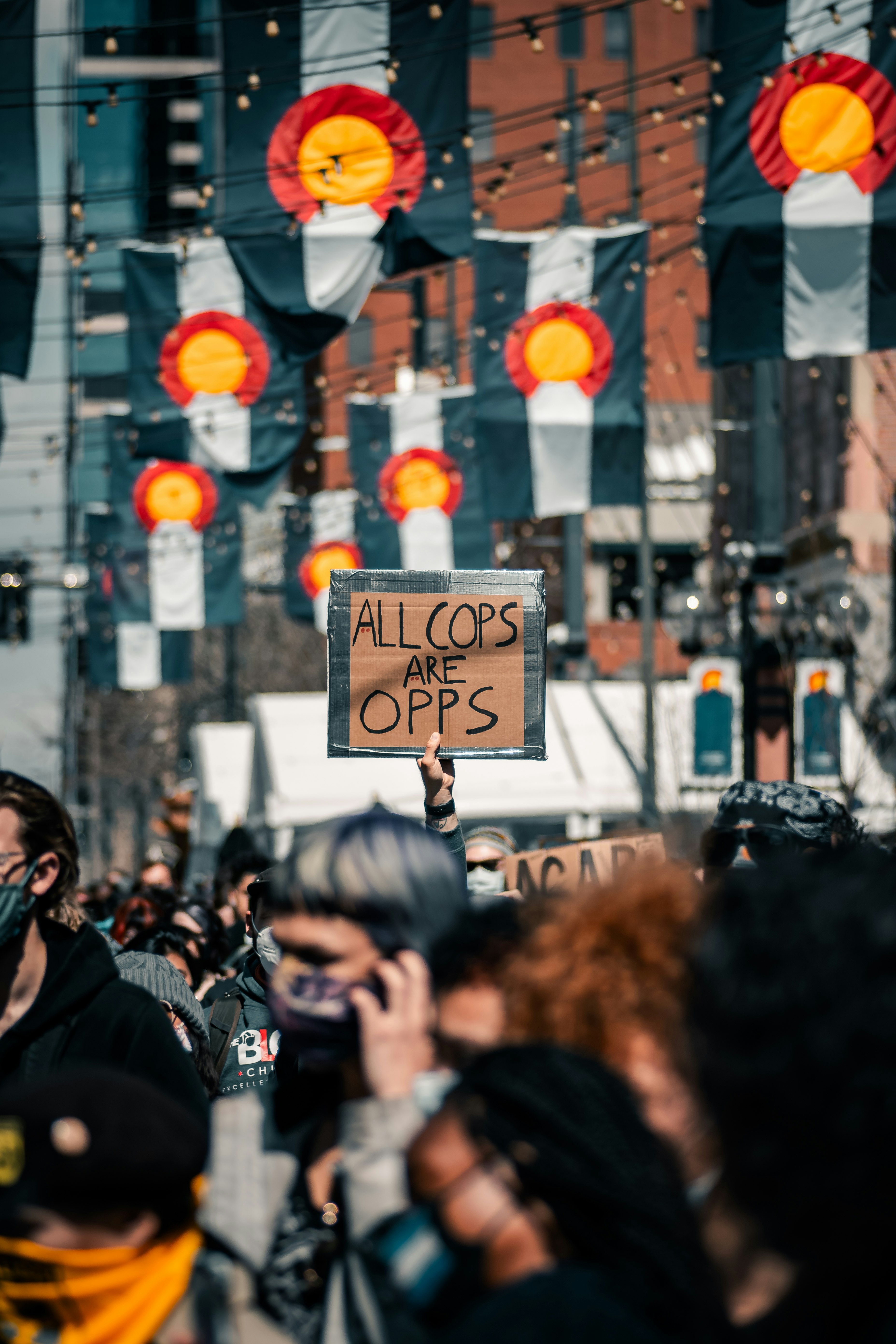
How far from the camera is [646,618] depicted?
1945 cm

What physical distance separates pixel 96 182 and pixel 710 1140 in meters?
10.4

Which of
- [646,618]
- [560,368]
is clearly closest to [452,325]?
[646,618]

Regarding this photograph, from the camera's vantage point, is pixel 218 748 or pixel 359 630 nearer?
pixel 359 630

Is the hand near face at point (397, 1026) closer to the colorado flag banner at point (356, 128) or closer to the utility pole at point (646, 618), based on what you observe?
the colorado flag banner at point (356, 128)

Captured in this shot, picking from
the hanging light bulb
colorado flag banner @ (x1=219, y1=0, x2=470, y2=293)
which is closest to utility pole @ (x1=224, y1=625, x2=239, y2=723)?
colorado flag banner @ (x1=219, y1=0, x2=470, y2=293)

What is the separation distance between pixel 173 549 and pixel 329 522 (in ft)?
8.53

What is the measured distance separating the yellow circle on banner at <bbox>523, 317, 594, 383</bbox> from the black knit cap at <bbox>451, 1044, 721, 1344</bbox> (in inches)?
445

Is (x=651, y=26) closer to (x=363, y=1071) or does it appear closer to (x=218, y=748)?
(x=218, y=748)

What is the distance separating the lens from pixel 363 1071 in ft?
6.56

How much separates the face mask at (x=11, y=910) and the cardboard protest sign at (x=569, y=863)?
2919 mm

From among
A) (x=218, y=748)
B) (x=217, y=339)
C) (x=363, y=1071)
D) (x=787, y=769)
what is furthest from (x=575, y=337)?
(x=218, y=748)

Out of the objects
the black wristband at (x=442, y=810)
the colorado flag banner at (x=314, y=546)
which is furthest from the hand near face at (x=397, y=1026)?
the colorado flag banner at (x=314, y=546)

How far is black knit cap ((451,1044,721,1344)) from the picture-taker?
153 cm

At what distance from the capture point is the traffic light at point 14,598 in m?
23.6
